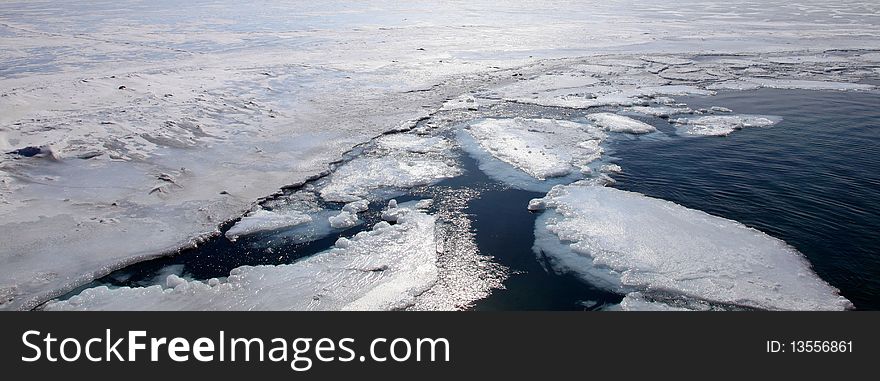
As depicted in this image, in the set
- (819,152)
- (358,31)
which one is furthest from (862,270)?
(358,31)

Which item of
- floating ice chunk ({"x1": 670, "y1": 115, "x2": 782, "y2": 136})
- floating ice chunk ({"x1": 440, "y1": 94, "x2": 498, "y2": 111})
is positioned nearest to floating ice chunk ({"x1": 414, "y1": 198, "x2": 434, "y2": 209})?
floating ice chunk ({"x1": 440, "y1": 94, "x2": 498, "y2": 111})

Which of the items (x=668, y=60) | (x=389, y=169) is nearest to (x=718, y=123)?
(x=389, y=169)

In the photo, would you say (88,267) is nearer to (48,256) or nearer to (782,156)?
(48,256)

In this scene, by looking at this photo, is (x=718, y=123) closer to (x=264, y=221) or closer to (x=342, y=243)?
(x=342, y=243)

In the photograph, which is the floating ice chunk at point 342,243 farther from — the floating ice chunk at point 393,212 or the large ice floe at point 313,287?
the floating ice chunk at point 393,212

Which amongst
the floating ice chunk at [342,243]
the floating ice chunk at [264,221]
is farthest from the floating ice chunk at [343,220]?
the floating ice chunk at [342,243]

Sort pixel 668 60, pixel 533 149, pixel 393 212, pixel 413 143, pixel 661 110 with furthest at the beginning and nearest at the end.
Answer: pixel 668 60, pixel 661 110, pixel 413 143, pixel 533 149, pixel 393 212
